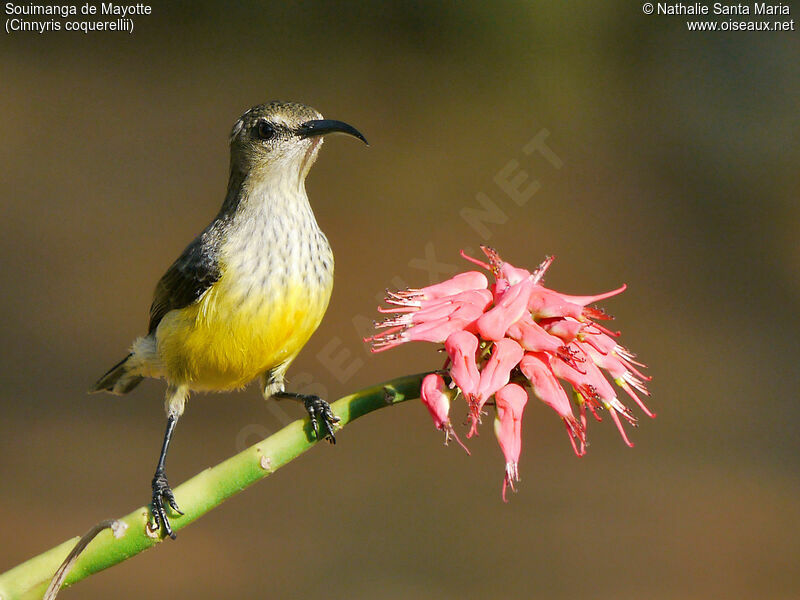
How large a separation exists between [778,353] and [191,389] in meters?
8.43

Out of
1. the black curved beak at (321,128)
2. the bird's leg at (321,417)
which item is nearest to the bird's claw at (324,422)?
the bird's leg at (321,417)

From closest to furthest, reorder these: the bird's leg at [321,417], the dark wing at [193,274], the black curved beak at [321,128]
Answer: the bird's leg at [321,417] → the black curved beak at [321,128] → the dark wing at [193,274]

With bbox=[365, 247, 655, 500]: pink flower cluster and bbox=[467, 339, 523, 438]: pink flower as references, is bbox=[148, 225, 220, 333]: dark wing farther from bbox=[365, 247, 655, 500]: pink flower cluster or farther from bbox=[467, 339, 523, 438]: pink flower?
bbox=[467, 339, 523, 438]: pink flower

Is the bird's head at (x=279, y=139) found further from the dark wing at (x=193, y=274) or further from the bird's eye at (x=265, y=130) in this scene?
the dark wing at (x=193, y=274)

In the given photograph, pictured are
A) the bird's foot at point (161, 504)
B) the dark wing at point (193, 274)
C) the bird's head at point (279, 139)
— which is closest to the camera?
the bird's foot at point (161, 504)

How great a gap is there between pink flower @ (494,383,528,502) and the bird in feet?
3.63

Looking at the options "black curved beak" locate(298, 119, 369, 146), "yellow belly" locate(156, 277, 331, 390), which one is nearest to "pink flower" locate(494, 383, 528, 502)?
"black curved beak" locate(298, 119, 369, 146)

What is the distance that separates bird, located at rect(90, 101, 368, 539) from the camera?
3.00 metres

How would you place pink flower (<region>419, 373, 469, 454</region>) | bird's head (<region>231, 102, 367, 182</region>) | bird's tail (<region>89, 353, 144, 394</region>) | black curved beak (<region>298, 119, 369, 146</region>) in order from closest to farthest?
pink flower (<region>419, 373, 469, 454</region>) < black curved beak (<region>298, 119, 369, 146</region>) < bird's head (<region>231, 102, 367, 182</region>) < bird's tail (<region>89, 353, 144, 394</region>)

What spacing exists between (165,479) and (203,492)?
116cm

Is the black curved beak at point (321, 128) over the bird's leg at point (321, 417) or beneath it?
over

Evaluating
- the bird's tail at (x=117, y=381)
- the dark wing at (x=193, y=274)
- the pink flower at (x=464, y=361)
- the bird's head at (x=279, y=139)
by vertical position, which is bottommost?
the bird's tail at (x=117, y=381)

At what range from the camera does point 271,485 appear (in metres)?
8.55

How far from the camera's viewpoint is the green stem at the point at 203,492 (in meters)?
1.83
